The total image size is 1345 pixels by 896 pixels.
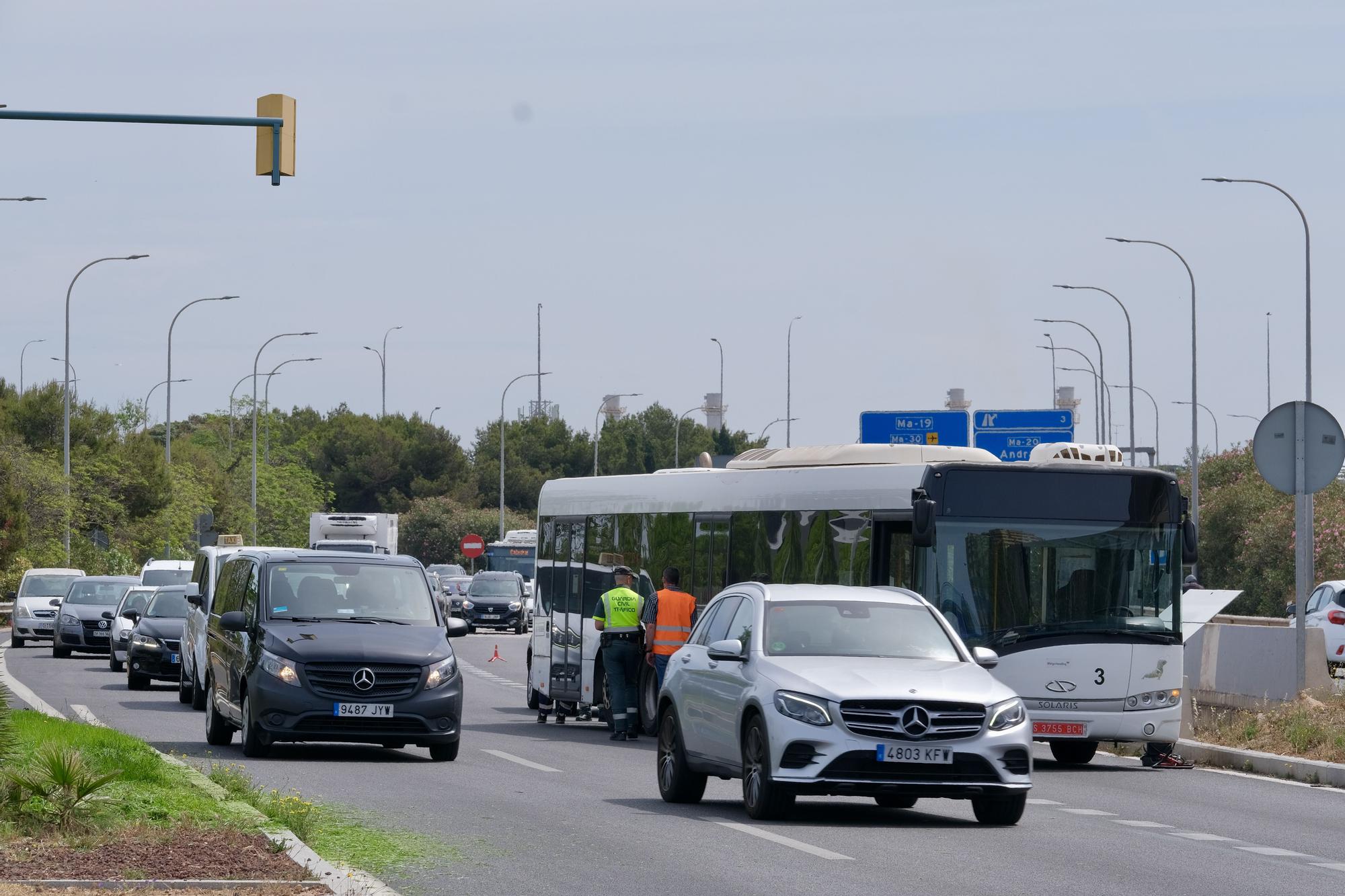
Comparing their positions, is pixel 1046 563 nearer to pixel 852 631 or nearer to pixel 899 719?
pixel 852 631

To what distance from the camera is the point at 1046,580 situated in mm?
19672

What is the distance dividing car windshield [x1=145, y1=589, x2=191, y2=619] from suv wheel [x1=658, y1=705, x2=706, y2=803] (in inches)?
696

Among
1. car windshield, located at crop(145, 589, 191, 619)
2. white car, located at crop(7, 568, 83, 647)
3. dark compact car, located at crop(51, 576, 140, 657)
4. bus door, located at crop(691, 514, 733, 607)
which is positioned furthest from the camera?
white car, located at crop(7, 568, 83, 647)

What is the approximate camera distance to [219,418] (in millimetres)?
116625

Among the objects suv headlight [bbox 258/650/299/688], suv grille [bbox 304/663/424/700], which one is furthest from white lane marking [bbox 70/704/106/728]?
suv grille [bbox 304/663/424/700]

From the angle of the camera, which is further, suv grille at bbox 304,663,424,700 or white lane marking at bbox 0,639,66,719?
white lane marking at bbox 0,639,66,719

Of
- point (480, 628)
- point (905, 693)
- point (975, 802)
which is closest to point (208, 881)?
point (905, 693)

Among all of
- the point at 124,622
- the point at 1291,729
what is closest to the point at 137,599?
the point at 124,622

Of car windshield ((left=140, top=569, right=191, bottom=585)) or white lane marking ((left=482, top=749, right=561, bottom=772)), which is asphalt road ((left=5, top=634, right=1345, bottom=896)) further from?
car windshield ((left=140, top=569, right=191, bottom=585))

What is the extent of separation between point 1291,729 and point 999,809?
654 centimetres

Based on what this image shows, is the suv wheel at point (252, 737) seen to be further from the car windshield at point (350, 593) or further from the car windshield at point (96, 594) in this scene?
the car windshield at point (96, 594)

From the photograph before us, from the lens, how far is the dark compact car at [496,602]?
62906mm

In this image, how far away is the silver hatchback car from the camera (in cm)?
1342

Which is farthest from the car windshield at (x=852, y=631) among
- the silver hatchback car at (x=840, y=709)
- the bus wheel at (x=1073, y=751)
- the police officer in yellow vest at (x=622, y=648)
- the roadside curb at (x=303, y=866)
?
the police officer in yellow vest at (x=622, y=648)
